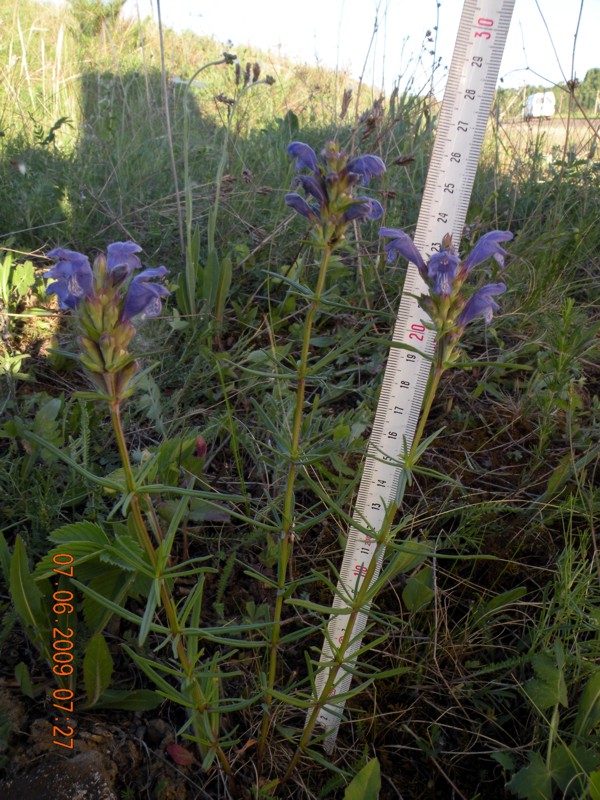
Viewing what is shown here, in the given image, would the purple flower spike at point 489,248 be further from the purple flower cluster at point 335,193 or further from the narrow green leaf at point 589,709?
the narrow green leaf at point 589,709

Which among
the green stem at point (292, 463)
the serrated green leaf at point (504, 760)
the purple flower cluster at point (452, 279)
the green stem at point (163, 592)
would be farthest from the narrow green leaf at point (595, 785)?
the purple flower cluster at point (452, 279)

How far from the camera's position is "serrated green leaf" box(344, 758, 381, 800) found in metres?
1.49

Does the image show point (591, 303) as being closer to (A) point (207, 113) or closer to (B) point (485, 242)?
(B) point (485, 242)

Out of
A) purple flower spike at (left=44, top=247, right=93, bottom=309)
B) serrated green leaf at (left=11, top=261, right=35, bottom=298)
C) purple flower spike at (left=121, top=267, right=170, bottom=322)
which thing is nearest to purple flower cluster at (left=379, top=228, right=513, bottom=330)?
purple flower spike at (left=121, top=267, right=170, bottom=322)

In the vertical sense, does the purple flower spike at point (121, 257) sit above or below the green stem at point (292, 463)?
above

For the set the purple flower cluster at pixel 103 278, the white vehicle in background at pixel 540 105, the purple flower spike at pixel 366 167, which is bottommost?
the purple flower cluster at pixel 103 278

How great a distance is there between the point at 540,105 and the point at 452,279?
4.05 metres

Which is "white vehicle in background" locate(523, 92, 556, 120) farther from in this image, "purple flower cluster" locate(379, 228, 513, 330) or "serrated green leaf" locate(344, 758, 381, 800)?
"serrated green leaf" locate(344, 758, 381, 800)

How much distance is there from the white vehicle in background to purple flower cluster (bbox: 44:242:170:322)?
4.21 metres

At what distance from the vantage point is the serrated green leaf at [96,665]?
1627 millimetres

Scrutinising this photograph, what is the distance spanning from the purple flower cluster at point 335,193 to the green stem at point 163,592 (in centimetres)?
59

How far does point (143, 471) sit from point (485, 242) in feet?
3.19
